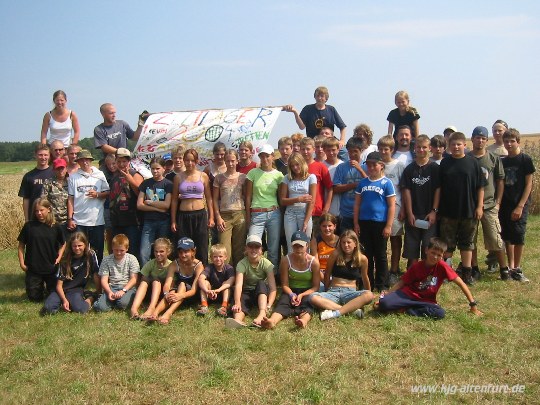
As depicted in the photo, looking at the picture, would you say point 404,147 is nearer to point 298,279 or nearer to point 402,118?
point 402,118

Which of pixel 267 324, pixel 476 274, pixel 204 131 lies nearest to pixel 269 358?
pixel 267 324

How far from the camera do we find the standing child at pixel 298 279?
6.28 meters

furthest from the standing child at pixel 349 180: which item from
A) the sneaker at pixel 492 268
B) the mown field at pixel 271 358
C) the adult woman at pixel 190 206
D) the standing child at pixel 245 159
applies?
the sneaker at pixel 492 268

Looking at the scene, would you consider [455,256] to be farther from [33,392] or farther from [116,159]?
[33,392]

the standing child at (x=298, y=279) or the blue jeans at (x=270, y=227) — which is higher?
the blue jeans at (x=270, y=227)

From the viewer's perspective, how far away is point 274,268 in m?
7.29

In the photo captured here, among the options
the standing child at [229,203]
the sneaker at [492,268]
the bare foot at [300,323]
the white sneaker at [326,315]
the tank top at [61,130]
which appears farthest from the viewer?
the tank top at [61,130]

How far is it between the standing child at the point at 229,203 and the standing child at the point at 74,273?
6.16 ft

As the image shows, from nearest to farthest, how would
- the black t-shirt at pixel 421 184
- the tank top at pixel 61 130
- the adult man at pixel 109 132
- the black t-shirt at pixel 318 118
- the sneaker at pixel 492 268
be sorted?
the black t-shirt at pixel 421 184, the sneaker at pixel 492 268, the adult man at pixel 109 132, the tank top at pixel 61 130, the black t-shirt at pixel 318 118

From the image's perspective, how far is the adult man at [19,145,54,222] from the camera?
7.62 meters

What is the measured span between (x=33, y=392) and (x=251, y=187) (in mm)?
3783

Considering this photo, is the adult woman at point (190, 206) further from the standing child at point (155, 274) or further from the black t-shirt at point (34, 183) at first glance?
the black t-shirt at point (34, 183)

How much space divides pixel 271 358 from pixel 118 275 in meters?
2.96

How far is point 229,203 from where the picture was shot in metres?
7.29
